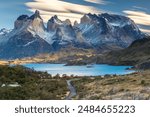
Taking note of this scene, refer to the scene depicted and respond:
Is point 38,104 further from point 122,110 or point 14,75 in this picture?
point 14,75

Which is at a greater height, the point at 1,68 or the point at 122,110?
the point at 122,110

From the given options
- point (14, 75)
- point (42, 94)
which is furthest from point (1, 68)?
point (42, 94)

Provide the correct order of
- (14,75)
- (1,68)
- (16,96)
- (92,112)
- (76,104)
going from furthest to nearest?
(1,68)
(14,75)
(16,96)
(76,104)
(92,112)

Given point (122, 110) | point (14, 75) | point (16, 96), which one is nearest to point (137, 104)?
point (122, 110)

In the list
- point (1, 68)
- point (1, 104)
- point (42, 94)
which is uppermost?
point (1, 104)

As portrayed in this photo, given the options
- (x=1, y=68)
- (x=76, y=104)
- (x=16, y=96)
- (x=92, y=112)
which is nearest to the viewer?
(x=92, y=112)

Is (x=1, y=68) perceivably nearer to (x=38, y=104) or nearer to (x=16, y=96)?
(x=16, y=96)

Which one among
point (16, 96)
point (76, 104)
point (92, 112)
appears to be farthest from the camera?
point (16, 96)

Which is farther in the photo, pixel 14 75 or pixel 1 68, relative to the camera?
pixel 1 68

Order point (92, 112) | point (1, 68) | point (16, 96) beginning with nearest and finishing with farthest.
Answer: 1. point (92, 112)
2. point (16, 96)
3. point (1, 68)
